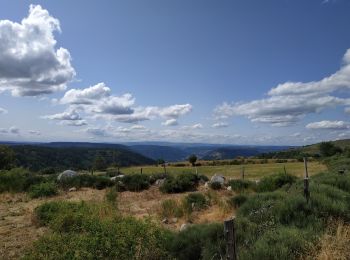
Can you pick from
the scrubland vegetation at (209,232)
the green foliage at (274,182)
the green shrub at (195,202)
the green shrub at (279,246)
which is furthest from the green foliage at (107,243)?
the green foliage at (274,182)

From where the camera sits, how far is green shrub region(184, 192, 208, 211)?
55.6 ft

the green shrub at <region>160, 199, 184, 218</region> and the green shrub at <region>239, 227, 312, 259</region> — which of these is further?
the green shrub at <region>160, 199, 184, 218</region>

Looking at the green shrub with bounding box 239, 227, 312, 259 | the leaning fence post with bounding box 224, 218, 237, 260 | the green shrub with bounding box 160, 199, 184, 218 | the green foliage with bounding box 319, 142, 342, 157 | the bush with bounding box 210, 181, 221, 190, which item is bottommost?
the green shrub with bounding box 160, 199, 184, 218

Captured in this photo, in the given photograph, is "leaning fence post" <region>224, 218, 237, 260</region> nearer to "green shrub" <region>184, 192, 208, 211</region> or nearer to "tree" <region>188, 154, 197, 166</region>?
"green shrub" <region>184, 192, 208, 211</region>

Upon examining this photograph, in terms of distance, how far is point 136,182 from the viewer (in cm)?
2550

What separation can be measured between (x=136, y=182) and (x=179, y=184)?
2963 mm

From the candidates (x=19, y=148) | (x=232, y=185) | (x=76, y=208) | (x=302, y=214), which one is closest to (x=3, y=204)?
(x=76, y=208)

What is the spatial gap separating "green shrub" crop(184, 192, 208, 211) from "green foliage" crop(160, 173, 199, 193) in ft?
18.8

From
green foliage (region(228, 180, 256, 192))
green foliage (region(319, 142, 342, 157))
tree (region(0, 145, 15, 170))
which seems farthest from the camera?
green foliage (region(319, 142, 342, 157))

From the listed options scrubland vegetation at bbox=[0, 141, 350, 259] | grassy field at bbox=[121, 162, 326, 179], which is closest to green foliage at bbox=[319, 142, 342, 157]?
grassy field at bbox=[121, 162, 326, 179]

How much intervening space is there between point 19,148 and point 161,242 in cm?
15462

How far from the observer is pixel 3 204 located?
1958cm

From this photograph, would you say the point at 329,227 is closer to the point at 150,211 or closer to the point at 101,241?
the point at 101,241

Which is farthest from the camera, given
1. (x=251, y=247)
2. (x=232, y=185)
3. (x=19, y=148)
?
(x=19, y=148)
